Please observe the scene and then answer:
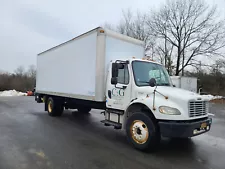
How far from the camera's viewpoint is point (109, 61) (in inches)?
235

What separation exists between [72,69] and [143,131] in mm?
4188

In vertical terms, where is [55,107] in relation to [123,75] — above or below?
below

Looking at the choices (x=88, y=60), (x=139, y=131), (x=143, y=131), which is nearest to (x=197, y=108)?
(x=143, y=131)

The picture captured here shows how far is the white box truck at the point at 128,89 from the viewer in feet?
13.9

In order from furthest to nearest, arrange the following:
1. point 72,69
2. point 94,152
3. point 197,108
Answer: point 72,69 → point 94,152 → point 197,108

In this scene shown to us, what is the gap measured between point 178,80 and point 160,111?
14143 millimetres

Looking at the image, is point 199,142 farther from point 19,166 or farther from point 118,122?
point 19,166

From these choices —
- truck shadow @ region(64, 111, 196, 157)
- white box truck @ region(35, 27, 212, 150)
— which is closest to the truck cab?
white box truck @ region(35, 27, 212, 150)

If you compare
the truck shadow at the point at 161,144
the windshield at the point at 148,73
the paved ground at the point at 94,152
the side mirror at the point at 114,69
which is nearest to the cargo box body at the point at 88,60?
the side mirror at the point at 114,69

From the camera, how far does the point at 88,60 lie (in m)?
6.37

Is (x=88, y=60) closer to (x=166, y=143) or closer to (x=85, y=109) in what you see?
(x=166, y=143)

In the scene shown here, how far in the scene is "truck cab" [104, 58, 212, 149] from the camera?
164 inches

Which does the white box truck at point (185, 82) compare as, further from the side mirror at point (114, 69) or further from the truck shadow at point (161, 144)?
the side mirror at point (114, 69)

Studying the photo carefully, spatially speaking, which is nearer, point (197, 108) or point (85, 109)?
point (197, 108)
